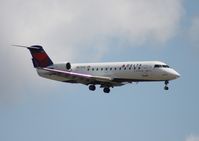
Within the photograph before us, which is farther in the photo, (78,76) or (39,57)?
(39,57)

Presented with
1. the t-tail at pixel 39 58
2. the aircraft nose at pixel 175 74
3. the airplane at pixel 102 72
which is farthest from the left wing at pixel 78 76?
the aircraft nose at pixel 175 74

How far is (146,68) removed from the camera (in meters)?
94.2

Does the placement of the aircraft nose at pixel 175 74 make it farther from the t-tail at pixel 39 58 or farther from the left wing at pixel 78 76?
the t-tail at pixel 39 58

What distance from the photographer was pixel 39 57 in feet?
343

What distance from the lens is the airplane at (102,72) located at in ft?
309

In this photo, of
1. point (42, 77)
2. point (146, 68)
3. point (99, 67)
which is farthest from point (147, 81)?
point (42, 77)

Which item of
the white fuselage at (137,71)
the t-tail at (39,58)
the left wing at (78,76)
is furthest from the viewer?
the t-tail at (39,58)

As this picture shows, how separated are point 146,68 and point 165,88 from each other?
448 cm

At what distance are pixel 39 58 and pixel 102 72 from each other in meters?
10.5

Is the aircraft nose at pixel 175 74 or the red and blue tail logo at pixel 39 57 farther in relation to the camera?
the red and blue tail logo at pixel 39 57


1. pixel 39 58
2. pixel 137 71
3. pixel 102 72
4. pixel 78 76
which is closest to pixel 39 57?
pixel 39 58

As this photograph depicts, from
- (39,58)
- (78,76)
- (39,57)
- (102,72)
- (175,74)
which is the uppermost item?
(39,57)

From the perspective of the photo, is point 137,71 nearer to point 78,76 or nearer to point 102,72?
point 102,72

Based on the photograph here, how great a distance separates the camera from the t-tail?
104 m
